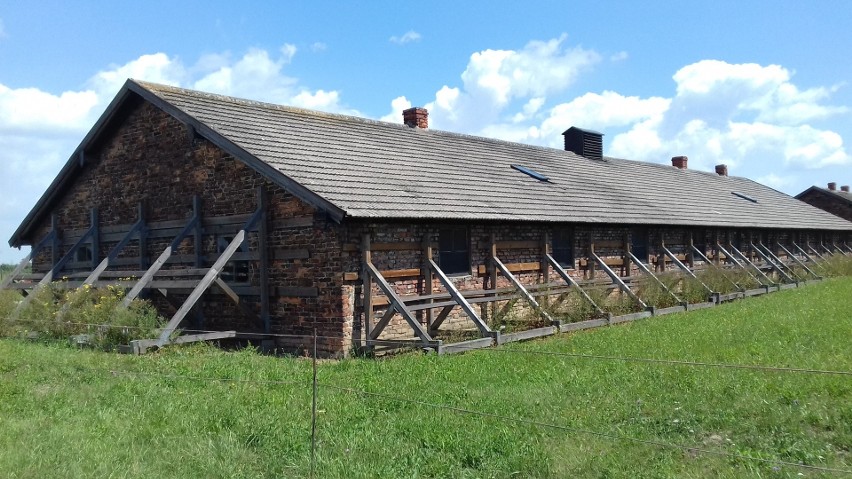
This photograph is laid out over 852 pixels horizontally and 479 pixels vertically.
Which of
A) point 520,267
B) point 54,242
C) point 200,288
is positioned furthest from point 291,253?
point 54,242

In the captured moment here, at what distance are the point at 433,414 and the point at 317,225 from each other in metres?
6.04

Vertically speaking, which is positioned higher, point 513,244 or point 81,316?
point 513,244

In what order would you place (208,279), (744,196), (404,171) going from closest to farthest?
(208,279)
(404,171)
(744,196)

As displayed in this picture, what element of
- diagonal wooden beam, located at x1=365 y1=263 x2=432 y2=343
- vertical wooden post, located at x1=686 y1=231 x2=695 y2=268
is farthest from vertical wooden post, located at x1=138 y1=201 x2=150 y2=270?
vertical wooden post, located at x1=686 y1=231 x2=695 y2=268

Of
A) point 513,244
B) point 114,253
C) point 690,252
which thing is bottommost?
point 690,252

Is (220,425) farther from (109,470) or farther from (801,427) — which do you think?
(801,427)

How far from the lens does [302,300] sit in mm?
12906

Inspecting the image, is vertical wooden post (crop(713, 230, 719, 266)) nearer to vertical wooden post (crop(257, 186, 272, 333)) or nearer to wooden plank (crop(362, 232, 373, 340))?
wooden plank (crop(362, 232, 373, 340))

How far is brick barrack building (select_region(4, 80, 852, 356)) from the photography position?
498 inches

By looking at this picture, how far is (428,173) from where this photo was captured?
53.6ft

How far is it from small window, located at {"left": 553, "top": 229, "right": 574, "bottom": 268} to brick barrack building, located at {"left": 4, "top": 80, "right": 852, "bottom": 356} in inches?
2.0

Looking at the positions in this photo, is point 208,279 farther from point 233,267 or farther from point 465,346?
point 465,346

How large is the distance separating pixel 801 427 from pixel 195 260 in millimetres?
11699

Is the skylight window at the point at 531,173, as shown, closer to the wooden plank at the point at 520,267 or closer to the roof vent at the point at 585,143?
the wooden plank at the point at 520,267
